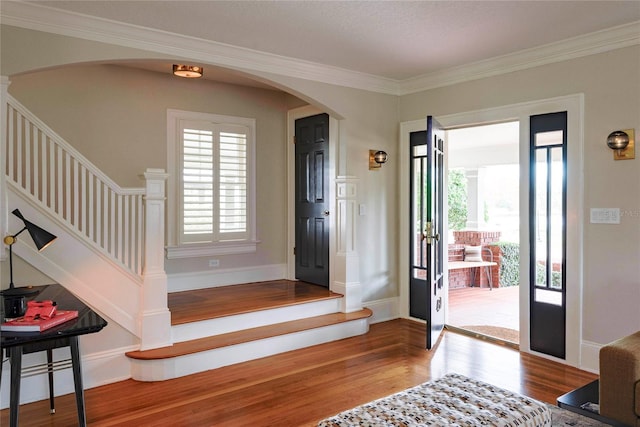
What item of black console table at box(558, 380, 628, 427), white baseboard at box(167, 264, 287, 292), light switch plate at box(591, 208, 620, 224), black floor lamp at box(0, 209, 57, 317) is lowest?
black console table at box(558, 380, 628, 427)

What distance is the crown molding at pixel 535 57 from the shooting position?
3676 mm

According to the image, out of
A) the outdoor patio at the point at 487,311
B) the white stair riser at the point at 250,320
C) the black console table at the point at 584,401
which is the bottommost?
the outdoor patio at the point at 487,311

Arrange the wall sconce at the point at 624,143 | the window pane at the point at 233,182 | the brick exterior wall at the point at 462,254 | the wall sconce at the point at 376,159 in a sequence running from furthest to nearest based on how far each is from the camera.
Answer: the brick exterior wall at the point at 462,254 < the window pane at the point at 233,182 < the wall sconce at the point at 376,159 < the wall sconce at the point at 624,143

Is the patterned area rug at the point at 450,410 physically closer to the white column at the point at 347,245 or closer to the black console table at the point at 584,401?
the black console table at the point at 584,401

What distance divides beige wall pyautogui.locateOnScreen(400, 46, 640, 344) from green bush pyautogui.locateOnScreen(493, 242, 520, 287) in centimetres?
424

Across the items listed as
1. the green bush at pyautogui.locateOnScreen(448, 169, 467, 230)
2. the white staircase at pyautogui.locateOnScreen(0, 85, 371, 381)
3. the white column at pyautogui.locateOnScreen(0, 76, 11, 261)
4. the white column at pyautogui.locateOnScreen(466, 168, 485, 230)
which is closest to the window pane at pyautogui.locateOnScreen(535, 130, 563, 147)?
the white staircase at pyautogui.locateOnScreen(0, 85, 371, 381)

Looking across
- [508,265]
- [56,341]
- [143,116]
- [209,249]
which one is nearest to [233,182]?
[209,249]

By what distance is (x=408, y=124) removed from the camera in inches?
213

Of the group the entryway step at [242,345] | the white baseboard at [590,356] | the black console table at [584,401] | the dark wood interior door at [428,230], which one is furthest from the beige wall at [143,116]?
the black console table at [584,401]

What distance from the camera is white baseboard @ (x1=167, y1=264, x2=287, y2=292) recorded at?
5.35m

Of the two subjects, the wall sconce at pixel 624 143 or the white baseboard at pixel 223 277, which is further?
the white baseboard at pixel 223 277

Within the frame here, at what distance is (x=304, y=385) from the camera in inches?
142

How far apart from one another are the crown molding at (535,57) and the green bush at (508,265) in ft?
13.5

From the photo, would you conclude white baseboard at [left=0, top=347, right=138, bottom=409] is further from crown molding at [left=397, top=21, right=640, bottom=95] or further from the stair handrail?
crown molding at [left=397, top=21, right=640, bottom=95]
